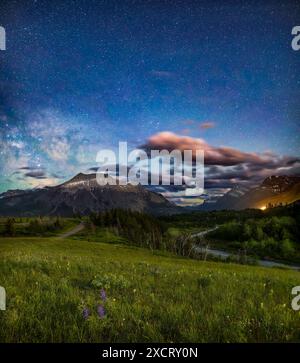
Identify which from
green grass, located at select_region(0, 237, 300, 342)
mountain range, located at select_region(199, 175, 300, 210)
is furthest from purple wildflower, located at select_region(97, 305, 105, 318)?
mountain range, located at select_region(199, 175, 300, 210)

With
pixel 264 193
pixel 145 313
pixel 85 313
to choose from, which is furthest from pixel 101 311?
pixel 264 193

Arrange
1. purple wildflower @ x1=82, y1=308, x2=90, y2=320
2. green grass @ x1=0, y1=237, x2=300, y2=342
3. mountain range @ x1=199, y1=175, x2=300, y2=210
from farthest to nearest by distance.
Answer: mountain range @ x1=199, y1=175, x2=300, y2=210 < purple wildflower @ x1=82, y1=308, x2=90, y2=320 < green grass @ x1=0, y1=237, x2=300, y2=342

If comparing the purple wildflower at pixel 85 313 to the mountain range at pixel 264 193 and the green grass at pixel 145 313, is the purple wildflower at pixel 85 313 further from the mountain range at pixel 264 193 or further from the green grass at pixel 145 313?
the mountain range at pixel 264 193

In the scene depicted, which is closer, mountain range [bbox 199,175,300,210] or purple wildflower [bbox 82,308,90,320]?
purple wildflower [bbox 82,308,90,320]

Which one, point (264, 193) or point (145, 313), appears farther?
point (264, 193)

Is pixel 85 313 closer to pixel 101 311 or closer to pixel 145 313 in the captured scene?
pixel 101 311

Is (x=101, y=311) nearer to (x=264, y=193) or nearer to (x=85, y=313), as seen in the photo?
(x=85, y=313)

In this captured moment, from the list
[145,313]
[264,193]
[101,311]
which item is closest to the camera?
[101,311]

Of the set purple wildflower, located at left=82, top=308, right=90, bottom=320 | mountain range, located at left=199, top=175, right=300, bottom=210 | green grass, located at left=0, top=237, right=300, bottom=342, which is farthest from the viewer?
mountain range, located at left=199, top=175, right=300, bottom=210

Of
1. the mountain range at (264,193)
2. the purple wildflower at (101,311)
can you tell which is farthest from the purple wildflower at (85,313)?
the mountain range at (264,193)

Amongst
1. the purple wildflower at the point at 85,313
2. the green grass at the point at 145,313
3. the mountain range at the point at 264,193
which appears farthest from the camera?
the mountain range at the point at 264,193

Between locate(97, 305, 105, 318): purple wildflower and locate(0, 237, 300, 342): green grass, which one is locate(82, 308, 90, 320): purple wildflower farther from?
locate(97, 305, 105, 318): purple wildflower

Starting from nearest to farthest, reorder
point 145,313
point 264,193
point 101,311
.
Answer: point 101,311 → point 145,313 → point 264,193
